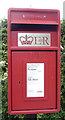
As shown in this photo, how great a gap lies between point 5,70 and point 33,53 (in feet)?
4.69

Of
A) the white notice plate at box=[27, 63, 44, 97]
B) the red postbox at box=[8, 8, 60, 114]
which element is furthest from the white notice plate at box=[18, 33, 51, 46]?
the white notice plate at box=[27, 63, 44, 97]

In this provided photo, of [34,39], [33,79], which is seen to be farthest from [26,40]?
[33,79]

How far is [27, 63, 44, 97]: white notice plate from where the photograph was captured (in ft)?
8.93

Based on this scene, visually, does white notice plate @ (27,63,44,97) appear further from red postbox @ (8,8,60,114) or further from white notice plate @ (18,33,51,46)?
white notice plate @ (18,33,51,46)

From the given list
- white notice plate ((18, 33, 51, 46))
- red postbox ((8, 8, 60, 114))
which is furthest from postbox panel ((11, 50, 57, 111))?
white notice plate ((18, 33, 51, 46))

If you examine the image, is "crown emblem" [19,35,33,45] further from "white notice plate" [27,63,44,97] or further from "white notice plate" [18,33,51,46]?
"white notice plate" [27,63,44,97]

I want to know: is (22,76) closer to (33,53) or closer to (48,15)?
(33,53)

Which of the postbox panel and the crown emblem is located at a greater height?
the crown emblem

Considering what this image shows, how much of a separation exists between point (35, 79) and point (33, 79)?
0.03 metres

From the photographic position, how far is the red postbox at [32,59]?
106 inches

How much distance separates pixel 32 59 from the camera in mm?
2715

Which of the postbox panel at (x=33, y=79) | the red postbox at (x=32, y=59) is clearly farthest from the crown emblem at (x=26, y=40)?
the postbox panel at (x=33, y=79)

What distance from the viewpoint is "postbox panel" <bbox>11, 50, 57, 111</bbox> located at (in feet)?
8.87

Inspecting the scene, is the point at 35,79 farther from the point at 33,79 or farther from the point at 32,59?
the point at 32,59
